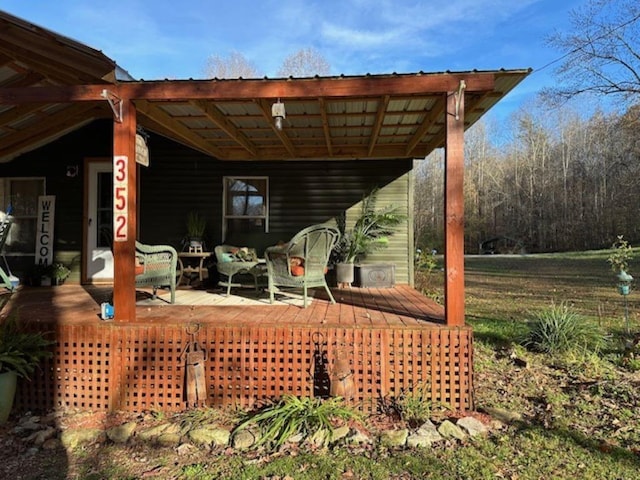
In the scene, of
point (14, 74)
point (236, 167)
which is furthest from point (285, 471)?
point (236, 167)

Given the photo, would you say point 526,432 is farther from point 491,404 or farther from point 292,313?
point 292,313

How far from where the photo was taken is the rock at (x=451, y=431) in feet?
9.00

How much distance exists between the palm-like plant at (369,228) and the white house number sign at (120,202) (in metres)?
3.54

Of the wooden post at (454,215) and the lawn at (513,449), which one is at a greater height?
the wooden post at (454,215)

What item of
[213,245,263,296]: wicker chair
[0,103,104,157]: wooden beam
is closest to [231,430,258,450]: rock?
[213,245,263,296]: wicker chair

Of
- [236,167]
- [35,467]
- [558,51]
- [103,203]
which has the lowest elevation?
[35,467]

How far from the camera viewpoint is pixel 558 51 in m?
14.6

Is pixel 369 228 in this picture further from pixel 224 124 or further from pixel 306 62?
pixel 306 62

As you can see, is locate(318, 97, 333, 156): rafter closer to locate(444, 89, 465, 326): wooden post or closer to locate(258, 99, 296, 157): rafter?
locate(258, 99, 296, 157): rafter

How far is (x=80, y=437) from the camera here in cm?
286

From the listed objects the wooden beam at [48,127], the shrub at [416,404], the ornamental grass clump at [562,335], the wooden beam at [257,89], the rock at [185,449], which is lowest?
the rock at [185,449]

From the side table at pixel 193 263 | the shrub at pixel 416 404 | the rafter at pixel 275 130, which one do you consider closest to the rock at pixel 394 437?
the shrub at pixel 416 404

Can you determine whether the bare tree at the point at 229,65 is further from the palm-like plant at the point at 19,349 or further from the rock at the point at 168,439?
the rock at the point at 168,439

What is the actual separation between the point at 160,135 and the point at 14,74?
240 cm
